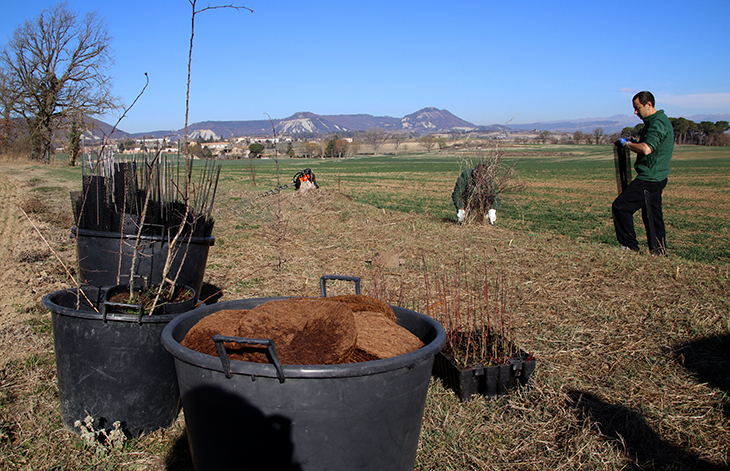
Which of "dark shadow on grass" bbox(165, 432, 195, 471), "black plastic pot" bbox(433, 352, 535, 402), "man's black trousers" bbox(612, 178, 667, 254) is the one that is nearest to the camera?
"dark shadow on grass" bbox(165, 432, 195, 471)

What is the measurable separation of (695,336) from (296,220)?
30.2 ft

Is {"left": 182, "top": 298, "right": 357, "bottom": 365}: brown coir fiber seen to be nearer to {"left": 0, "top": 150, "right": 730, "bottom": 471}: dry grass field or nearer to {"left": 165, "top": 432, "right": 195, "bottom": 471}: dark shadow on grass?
{"left": 165, "top": 432, "right": 195, "bottom": 471}: dark shadow on grass

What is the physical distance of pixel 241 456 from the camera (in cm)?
169

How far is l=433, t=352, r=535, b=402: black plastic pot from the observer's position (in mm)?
3184

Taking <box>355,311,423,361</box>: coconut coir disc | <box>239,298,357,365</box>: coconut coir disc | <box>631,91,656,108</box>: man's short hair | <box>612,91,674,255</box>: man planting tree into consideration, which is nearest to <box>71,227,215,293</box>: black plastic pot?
<box>239,298,357,365</box>: coconut coir disc

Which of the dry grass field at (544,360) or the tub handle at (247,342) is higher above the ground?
the tub handle at (247,342)

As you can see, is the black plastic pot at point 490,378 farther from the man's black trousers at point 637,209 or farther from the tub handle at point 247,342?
the man's black trousers at point 637,209

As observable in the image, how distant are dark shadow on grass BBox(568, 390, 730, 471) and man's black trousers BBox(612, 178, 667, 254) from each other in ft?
14.8

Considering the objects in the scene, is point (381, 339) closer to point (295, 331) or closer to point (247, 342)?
point (295, 331)

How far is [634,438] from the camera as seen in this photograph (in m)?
2.73

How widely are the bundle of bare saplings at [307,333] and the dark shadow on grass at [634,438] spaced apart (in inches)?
60.9

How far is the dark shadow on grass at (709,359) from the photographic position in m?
3.31

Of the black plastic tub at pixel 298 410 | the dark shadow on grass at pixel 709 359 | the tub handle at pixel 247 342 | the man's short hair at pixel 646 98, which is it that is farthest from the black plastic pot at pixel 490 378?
the man's short hair at pixel 646 98

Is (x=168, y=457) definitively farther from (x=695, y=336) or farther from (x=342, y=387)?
(x=695, y=336)
